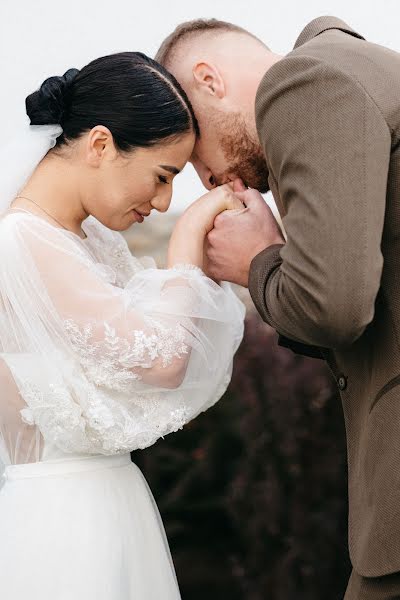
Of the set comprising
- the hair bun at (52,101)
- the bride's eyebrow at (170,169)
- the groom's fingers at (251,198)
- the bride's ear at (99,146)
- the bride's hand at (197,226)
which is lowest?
the bride's hand at (197,226)

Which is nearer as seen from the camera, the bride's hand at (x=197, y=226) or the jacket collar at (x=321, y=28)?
the jacket collar at (x=321, y=28)

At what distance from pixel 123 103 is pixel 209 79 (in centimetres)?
23

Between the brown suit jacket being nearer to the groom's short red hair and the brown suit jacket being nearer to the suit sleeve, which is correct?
the suit sleeve

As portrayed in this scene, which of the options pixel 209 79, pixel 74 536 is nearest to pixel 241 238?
pixel 209 79

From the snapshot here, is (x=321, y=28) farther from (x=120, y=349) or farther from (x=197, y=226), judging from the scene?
(x=120, y=349)

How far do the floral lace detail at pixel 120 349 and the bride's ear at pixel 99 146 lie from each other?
0.45 meters

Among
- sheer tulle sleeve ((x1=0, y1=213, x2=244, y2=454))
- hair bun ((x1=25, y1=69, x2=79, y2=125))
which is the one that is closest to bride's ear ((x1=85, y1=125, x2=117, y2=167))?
hair bun ((x1=25, y1=69, x2=79, y2=125))

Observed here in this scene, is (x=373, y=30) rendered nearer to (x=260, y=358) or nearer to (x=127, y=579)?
(x=260, y=358)

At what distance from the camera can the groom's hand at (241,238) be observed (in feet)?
6.83

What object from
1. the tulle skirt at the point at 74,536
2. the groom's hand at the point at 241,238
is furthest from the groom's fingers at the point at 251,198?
the tulle skirt at the point at 74,536

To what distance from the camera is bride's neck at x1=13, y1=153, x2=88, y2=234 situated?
89.5 inches

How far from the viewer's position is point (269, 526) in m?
3.43

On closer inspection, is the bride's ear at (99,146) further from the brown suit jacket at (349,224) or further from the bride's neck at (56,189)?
the brown suit jacket at (349,224)

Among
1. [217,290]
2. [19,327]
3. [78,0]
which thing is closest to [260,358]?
[217,290]
